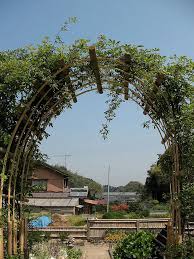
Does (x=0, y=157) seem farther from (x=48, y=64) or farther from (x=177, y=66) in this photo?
(x=177, y=66)

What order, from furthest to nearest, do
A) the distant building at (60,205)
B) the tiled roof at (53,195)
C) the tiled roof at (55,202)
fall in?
the tiled roof at (53,195) → the tiled roof at (55,202) → the distant building at (60,205)

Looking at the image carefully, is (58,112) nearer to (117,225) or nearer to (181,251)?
(181,251)

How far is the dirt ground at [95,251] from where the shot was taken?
10.4 meters

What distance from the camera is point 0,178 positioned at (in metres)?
5.83

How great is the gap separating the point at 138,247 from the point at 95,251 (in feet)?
15.4

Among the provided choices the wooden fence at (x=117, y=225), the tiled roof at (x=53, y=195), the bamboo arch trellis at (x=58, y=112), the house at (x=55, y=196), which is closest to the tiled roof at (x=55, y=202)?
the house at (x=55, y=196)

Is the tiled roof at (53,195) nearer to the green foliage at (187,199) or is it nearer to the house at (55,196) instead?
the house at (55,196)

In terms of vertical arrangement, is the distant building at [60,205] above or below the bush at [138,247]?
below

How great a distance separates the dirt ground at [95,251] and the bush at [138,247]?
2438 mm

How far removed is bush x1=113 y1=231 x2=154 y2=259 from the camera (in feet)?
23.5

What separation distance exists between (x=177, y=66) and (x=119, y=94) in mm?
1195

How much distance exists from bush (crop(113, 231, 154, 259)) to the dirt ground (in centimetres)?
244

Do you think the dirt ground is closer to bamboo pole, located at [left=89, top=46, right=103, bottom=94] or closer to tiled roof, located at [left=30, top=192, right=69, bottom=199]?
bamboo pole, located at [left=89, top=46, right=103, bottom=94]

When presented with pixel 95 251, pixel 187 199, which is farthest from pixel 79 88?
pixel 95 251
